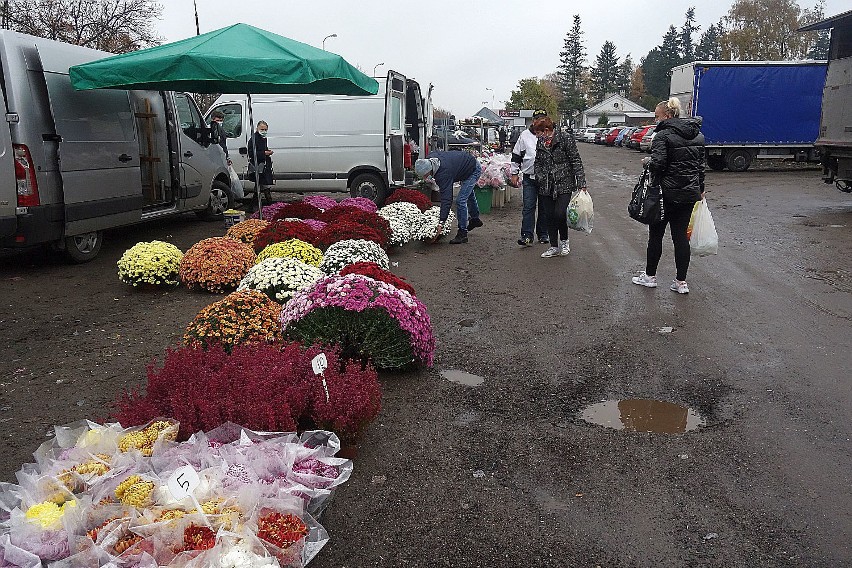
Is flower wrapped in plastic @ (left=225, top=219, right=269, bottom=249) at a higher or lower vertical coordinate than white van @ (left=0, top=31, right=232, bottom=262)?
lower

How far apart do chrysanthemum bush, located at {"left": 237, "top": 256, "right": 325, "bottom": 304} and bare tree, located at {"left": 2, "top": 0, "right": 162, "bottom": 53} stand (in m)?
26.3

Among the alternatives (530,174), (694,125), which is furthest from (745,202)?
(694,125)

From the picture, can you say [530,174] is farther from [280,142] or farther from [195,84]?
[280,142]

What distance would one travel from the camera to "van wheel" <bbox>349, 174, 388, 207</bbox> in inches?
570

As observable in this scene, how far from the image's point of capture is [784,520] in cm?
326

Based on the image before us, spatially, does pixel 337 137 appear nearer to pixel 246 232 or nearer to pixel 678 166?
pixel 246 232

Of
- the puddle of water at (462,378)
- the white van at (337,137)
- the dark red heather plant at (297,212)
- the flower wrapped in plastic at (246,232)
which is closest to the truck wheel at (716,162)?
the white van at (337,137)

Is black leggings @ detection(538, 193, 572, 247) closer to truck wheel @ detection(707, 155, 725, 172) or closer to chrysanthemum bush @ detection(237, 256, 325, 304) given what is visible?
chrysanthemum bush @ detection(237, 256, 325, 304)

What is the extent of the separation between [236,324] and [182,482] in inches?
101

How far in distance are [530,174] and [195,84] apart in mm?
5194

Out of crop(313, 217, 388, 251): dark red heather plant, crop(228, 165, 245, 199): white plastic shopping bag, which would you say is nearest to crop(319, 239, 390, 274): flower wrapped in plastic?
crop(313, 217, 388, 251): dark red heather plant

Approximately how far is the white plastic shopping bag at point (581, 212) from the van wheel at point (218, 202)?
6.55 m

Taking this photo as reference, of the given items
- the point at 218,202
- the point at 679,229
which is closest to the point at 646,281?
the point at 679,229

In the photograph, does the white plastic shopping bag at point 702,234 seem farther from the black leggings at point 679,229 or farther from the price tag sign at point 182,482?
the price tag sign at point 182,482
